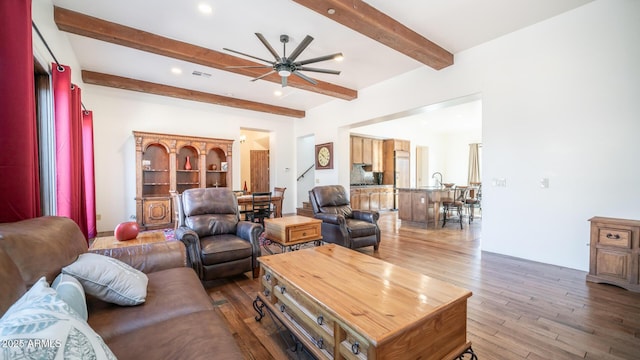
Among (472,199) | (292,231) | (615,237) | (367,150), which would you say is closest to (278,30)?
(292,231)

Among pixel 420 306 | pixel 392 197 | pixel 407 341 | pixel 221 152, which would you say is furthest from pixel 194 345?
pixel 392 197

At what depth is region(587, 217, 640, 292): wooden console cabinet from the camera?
2.61 meters

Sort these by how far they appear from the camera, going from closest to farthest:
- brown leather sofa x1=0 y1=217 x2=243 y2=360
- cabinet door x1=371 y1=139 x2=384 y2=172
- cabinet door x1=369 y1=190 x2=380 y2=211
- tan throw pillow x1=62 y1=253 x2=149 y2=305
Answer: brown leather sofa x1=0 y1=217 x2=243 y2=360 < tan throw pillow x1=62 y1=253 x2=149 y2=305 < cabinet door x1=369 y1=190 x2=380 y2=211 < cabinet door x1=371 y1=139 x2=384 y2=172

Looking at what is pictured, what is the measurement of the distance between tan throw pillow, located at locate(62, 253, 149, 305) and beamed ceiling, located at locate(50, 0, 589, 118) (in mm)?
2627

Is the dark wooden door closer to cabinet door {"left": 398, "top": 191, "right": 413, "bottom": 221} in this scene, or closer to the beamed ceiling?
the beamed ceiling

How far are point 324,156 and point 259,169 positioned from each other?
3023 mm

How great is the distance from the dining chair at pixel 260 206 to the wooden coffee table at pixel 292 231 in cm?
151

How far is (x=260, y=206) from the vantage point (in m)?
5.46

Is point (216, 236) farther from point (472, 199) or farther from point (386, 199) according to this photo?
point (386, 199)

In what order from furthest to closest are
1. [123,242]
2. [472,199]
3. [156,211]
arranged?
[472,199] → [156,211] → [123,242]

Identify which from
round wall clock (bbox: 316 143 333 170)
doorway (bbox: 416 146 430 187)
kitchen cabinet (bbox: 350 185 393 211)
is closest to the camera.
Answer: round wall clock (bbox: 316 143 333 170)

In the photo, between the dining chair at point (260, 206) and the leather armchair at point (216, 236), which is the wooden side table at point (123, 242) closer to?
the leather armchair at point (216, 236)

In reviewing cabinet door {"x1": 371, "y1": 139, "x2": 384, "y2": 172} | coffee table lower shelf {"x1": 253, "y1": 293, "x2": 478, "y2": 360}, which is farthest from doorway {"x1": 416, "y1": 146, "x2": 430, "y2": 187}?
coffee table lower shelf {"x1": 253, "y1": 293, "x2": 478, "y2": 360}

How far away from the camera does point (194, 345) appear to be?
1.12m
